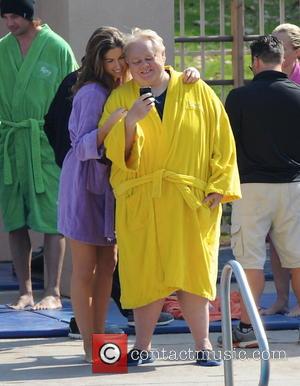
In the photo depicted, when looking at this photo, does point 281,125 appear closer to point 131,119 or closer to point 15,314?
point 131,119

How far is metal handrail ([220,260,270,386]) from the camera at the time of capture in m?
4.94

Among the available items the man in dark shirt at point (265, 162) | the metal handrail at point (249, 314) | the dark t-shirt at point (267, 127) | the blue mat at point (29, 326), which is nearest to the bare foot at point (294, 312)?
the man in dark shirt at point (265, 162)

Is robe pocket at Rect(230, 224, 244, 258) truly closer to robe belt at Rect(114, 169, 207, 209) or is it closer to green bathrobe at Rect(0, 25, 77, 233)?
robe belt at Rect(114, 169, 207, 209)

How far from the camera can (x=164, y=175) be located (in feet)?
21.4

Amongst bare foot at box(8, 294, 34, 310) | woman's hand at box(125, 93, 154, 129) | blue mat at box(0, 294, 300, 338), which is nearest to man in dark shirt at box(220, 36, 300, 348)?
blue mat at box(0, 294, 300, 338)

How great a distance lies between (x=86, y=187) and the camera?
6.84 metres

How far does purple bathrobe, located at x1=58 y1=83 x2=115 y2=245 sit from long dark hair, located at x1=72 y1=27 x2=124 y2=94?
2.5 inches

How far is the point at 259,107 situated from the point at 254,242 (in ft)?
2.64

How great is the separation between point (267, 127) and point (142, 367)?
5.30 feet

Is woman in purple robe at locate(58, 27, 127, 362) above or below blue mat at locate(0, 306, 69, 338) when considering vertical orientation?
above

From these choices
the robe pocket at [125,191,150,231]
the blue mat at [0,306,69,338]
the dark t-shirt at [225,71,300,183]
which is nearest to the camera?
the robe pocket at [125,191,150,231]

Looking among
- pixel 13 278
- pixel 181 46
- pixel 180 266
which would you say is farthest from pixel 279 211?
pixel 181 46

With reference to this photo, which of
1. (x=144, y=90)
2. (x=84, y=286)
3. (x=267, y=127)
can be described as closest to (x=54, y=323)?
(x=84, y=286)

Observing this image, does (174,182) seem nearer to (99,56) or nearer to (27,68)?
(99,56)
